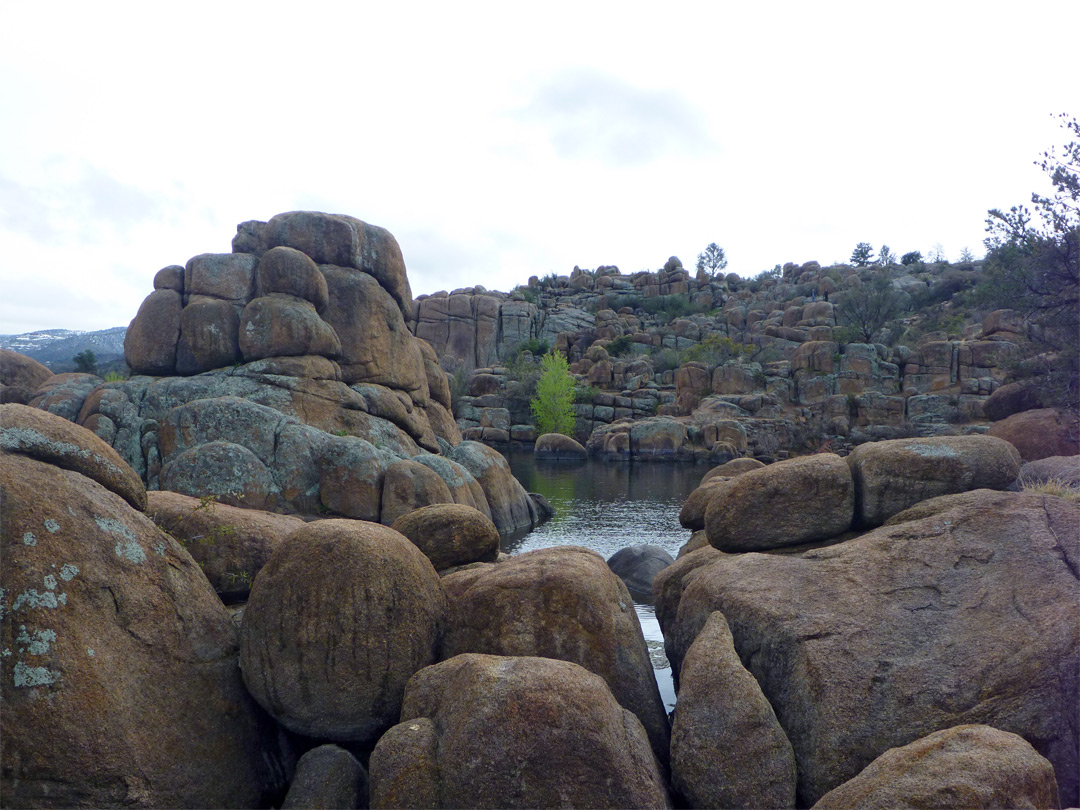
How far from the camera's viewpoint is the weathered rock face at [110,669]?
264 inches

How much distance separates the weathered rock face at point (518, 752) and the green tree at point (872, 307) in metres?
82.8

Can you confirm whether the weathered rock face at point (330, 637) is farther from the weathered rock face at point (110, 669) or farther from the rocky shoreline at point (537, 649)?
the weathered rock face at point (110, 669)

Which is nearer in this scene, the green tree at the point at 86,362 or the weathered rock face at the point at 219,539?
the weathered rock face at the point at 219,539

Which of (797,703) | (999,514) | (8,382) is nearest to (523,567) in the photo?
(797,703)

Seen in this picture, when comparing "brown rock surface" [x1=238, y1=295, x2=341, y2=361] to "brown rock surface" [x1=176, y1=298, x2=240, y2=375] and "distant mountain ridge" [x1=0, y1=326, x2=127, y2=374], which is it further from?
"distant mountain ridge" [x1=0, y1=326, x2=127, y2=374]

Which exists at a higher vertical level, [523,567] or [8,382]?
[8,382]

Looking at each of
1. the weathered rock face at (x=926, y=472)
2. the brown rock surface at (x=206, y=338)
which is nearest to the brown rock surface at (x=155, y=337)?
the brown rock surface at (x=206, y=338)

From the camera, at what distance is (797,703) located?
8.04m

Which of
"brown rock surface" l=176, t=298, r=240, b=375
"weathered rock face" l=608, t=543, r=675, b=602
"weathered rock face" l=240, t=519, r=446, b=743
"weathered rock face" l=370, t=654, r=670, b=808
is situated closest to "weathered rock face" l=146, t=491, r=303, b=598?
"weathered rock face" l=240, t=519, r=446, b=743

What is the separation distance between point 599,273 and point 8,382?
360 ft

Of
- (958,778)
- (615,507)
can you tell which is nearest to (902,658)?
(958,778)

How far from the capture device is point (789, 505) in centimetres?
1136

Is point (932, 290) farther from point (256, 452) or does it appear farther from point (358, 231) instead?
point (256, 452)

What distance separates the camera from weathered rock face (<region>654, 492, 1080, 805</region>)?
7566 millimetres
